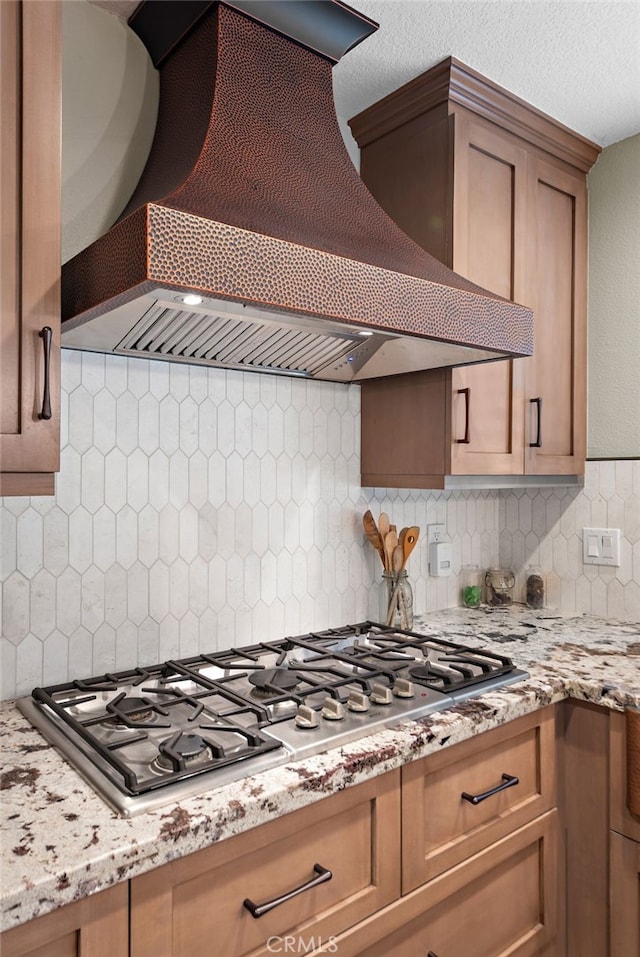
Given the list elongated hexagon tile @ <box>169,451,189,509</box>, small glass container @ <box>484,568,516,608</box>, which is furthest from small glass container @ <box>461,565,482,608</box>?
elongated hexagon tile @ <box>169,451,189,509</box>

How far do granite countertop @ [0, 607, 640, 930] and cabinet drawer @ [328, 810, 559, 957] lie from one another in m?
0.28

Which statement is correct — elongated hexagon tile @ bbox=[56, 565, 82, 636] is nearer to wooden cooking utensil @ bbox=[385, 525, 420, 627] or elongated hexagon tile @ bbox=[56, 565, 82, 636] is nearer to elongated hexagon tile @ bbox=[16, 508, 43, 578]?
elongated hexagon tile @ bbox=[16, 508, 43, 578]

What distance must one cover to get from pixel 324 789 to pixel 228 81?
1347mm

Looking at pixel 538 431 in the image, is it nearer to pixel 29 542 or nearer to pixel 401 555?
pixel 401 555

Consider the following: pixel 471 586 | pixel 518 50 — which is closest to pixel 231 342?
pixel 518 50

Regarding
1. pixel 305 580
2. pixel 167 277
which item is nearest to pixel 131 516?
pixel 305 580

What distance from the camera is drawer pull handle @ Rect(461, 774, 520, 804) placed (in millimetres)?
1323

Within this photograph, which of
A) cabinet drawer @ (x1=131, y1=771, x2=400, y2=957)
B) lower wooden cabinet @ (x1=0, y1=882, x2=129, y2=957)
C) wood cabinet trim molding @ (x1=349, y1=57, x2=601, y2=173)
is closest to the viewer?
lower wooden cabinet @ (x1=0, y1=882, x2=129, y2=957)

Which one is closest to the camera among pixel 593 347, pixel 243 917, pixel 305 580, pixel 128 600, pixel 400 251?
pixel 243 917

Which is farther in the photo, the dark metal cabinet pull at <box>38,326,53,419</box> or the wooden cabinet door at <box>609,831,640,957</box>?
the wooden cabinet door at <box>609,831,640,957</box>

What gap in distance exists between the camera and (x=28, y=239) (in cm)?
104

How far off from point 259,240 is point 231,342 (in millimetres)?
415

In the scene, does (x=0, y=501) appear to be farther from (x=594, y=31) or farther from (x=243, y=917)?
(x=594, y=31)

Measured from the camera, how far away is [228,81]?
132cm
